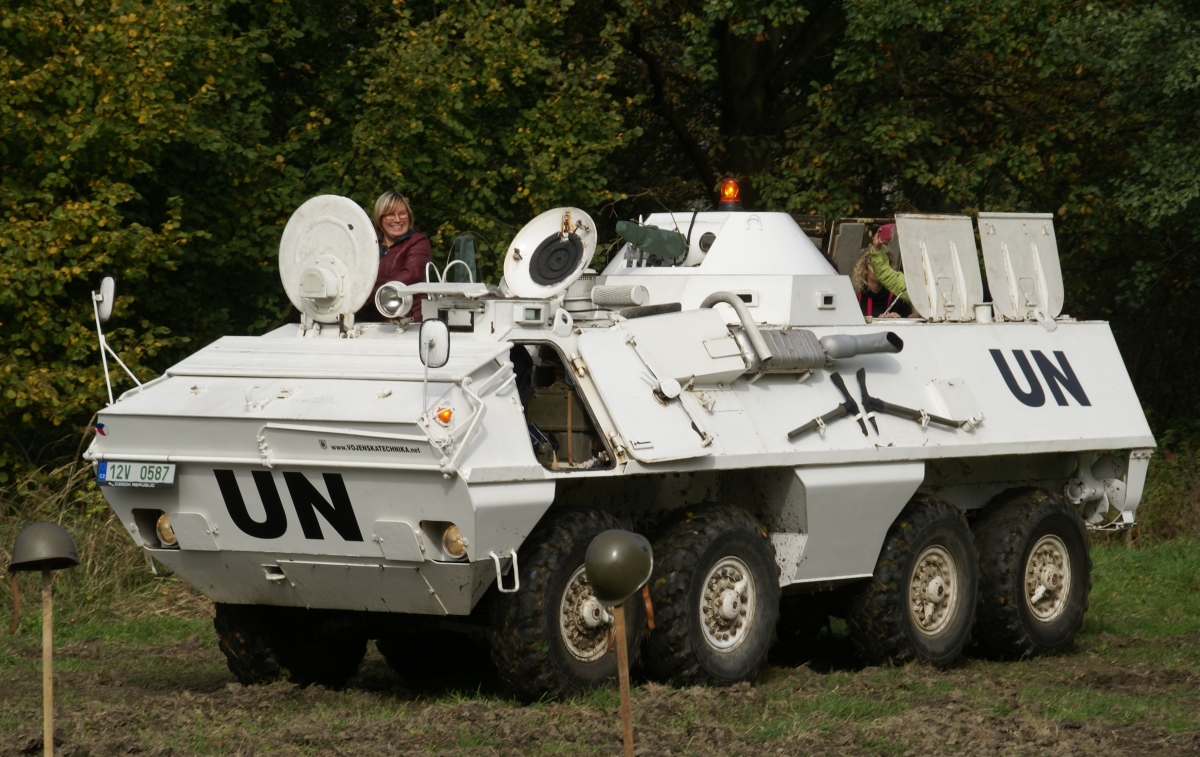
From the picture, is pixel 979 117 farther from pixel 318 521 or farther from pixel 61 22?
pixel 318 521

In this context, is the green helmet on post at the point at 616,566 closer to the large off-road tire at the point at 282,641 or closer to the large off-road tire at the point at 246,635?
the large off-road tire at the point at 282,641

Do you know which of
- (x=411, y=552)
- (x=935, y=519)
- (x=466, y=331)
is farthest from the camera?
(x=935, y=519)

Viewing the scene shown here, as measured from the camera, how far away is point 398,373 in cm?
814

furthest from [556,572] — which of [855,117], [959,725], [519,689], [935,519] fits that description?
[855,117]

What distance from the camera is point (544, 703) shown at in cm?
828

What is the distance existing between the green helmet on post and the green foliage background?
814 cm

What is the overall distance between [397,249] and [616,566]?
4349 mm

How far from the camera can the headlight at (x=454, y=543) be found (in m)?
7.78

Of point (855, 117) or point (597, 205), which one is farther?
point (855, 117)

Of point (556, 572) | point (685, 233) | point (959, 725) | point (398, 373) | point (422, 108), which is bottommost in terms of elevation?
point (959, 725)

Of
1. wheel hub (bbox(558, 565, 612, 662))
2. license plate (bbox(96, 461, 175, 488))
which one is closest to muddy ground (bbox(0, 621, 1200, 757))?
wheel hub (bbox(558, 565, 612, 662))

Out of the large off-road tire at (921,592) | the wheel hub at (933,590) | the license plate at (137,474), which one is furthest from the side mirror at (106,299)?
the wheel hub at (933,590)

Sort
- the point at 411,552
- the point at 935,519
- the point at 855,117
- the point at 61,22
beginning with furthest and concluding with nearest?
the point at 855,117 < the point at 61,22 < the point at 935,519 < the point at 411,552

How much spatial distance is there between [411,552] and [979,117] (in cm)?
1208
